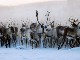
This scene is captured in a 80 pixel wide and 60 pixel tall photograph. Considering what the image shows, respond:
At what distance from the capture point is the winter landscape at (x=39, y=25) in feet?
30.6

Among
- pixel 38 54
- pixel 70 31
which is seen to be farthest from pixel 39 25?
pixel 38 54

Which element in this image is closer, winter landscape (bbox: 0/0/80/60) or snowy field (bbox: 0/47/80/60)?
snowy field (bbox: 0/47/80/60)

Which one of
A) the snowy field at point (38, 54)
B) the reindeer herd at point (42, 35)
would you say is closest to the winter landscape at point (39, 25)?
the reindeer herd at point (42, 35)

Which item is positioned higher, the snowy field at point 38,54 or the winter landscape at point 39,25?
the winter landscape at point 39,25

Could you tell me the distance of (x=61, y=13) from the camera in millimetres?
9375

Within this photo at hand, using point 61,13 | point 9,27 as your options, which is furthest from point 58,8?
point 9,27

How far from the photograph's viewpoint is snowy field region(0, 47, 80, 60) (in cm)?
770

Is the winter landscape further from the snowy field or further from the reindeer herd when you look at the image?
the snowy field

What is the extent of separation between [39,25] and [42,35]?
11.3 inches

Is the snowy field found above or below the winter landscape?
below

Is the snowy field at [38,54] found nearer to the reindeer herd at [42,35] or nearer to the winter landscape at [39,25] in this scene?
the winter landscape at [39,25]

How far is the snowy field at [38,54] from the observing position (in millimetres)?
7699

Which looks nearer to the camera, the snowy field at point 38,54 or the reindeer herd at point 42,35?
the snowy field at point 38,54

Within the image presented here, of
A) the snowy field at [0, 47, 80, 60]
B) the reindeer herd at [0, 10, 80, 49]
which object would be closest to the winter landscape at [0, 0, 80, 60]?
the reindeer herd at [0, 10, 80, 49]
